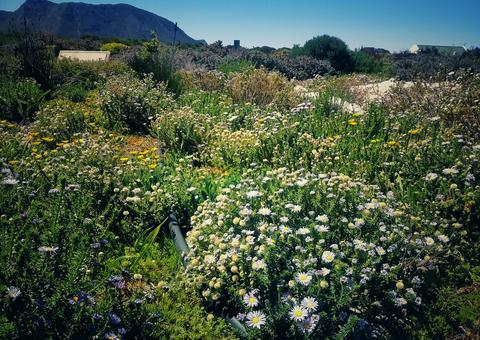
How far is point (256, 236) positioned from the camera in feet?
10.3

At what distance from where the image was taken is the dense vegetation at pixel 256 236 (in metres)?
2.33

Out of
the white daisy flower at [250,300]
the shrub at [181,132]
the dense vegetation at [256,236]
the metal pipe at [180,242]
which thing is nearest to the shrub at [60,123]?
the dense vegetation at [256,236]

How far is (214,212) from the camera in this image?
→ 3453mm

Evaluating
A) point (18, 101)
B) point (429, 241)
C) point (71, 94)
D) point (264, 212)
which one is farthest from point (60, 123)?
point (429, 241)

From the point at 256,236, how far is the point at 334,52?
20.5m

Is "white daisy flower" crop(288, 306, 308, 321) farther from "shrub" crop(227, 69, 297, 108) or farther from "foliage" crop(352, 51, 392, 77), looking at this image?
"foliage" crop(352, 51, 392, 77)

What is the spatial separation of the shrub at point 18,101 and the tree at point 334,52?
670 inches

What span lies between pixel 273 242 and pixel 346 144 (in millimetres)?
3199

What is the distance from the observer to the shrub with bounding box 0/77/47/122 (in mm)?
8227

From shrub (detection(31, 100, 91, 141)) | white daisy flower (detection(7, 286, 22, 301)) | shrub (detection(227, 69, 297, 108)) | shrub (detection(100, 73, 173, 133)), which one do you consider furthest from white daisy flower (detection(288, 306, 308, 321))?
shrub (detection(227, 69, 297, 108))

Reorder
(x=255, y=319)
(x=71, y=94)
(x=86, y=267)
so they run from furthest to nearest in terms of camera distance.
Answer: (x=71, y=94) → (x=86, y=267) → (x=255, y=319)

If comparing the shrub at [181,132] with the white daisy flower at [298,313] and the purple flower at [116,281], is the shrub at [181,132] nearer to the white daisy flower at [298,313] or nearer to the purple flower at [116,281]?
the purple flower at [116,281]

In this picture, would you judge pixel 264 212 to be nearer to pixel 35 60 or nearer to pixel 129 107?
pixel 129 107

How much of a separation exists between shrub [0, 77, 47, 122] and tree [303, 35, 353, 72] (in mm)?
17018
